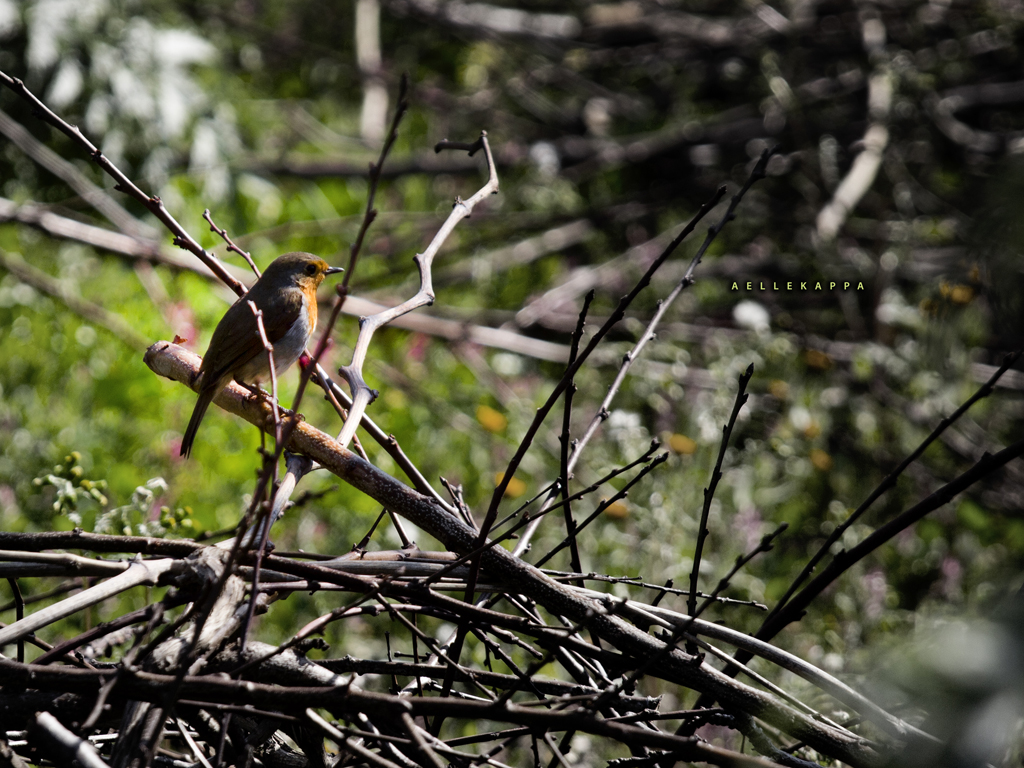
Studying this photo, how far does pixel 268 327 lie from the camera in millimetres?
2529

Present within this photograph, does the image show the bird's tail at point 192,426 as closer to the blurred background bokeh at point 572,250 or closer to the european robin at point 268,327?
the european robin at point 268,327

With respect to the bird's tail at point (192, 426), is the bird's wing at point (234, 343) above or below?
above

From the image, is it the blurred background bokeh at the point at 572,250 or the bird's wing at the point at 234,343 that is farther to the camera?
the blurred background bokeh at the point at 572,250

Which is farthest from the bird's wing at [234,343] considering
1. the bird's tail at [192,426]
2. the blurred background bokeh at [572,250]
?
the blurred background bokeh at [572,250]

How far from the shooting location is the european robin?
2.23 m

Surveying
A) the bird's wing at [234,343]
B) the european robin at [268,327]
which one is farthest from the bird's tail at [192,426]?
the bird's wing at [234,343]

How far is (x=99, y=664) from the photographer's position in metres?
1.33

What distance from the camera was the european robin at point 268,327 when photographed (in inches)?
87.7

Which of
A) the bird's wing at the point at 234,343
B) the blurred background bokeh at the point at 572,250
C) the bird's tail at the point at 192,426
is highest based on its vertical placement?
the blurred background bokeh at the point at 572,250

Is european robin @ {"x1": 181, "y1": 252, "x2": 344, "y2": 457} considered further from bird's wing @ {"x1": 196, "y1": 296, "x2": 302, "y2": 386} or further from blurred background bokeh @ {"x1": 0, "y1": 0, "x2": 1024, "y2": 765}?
blurred background bokeh @ {"x1": 0, "y1": 0, "x2": 1024, "y2": 765}

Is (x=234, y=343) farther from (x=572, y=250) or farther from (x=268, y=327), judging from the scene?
(x=572, y=250)

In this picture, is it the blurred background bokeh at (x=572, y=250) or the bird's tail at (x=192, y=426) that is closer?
the bird's tail at (x=192, y=426)

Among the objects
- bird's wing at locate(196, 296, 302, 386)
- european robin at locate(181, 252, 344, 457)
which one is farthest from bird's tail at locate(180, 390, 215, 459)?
bird's wing at locate(196, 296, 302, 386)

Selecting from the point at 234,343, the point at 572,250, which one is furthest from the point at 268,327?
the point at 572,250
